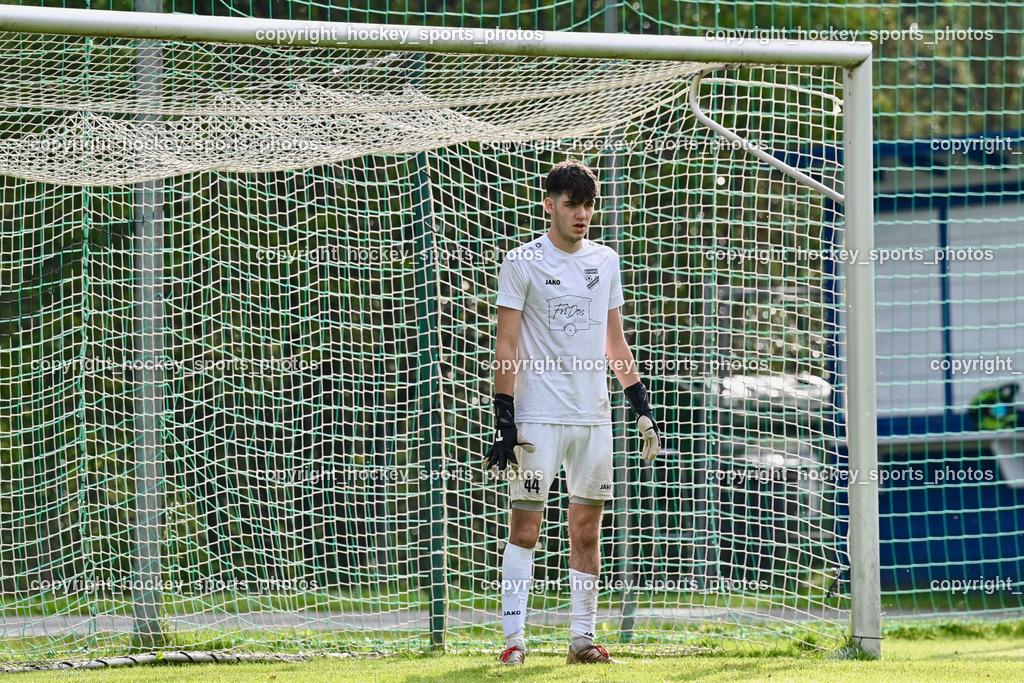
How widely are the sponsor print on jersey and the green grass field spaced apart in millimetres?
1228

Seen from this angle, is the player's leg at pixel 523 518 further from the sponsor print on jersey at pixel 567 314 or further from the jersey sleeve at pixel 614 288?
the jersey sleeve at pixel 614 288

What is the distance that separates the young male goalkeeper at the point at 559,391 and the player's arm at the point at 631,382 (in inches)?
0.9

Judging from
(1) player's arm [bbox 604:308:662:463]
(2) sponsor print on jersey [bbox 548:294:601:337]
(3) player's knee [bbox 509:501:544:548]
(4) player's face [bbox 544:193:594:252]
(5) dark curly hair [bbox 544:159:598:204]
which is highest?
(5) dark curly hair [bbox 544:159:598:204]

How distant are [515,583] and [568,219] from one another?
1.35m

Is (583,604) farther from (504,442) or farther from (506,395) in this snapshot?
(506,395)

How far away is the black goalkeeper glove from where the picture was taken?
3539 mm

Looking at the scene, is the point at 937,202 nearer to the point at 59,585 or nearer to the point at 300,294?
the point at 300,294

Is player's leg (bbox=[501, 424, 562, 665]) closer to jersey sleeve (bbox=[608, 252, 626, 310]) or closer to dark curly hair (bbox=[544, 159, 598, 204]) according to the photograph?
jersey sleeve (bbox=[608, 252, 626, 310])

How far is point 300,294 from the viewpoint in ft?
21.4

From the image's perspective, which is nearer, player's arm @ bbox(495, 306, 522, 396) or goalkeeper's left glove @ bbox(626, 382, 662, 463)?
player's arm @ bbox(495, 306, 522, 396)

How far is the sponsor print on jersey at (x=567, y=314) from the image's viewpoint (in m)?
3.76

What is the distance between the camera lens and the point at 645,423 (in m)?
3.88

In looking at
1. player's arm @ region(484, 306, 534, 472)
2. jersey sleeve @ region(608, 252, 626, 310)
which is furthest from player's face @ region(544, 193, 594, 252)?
player's arm @ region(484, 306, 534, 472)

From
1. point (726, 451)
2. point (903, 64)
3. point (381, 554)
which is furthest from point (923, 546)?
point (903, 64)
